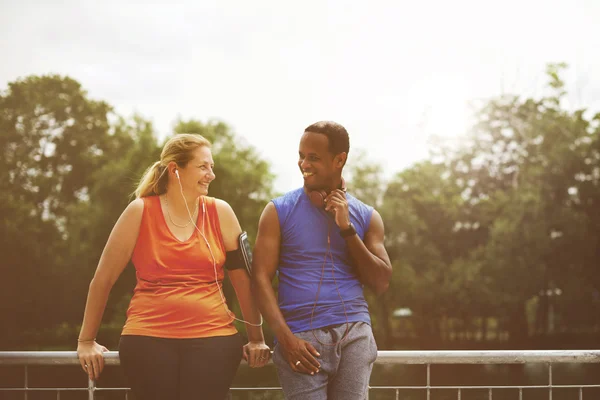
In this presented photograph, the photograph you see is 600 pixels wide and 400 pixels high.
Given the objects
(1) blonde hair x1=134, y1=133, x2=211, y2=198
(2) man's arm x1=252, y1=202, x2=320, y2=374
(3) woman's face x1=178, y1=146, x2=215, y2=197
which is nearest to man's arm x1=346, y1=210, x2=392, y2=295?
(2) man's arm x1=252, y1=202, x2=320, y2=374

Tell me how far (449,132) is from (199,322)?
3302 centimetres

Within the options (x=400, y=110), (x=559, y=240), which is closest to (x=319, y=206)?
(x=559, y=240)

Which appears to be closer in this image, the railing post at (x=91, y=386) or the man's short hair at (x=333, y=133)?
the man's short hair at (x=333, y=133)

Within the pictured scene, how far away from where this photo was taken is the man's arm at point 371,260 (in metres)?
2.70

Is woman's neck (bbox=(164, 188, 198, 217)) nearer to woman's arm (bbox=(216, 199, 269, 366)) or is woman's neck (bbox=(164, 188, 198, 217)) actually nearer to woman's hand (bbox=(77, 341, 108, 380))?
woman's arm (bbox=(216, 199, 269, 366))

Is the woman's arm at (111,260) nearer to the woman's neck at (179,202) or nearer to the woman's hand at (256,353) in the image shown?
the woman's neck at (179,202)

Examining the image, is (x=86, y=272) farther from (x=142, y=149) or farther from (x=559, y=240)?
(x=559, y=240)

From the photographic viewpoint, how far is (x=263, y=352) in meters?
2.96

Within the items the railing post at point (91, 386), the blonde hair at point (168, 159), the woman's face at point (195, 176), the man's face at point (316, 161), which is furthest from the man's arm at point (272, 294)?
the railing post at point (91, 386)

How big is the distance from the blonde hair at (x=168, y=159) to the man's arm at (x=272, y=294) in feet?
1.46

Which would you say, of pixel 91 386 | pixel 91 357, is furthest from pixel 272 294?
pixel 91 386

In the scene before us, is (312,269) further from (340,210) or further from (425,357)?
(425,357)

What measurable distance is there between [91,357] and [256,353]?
2.37 ft

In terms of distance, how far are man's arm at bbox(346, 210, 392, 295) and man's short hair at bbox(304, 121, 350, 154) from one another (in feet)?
1.22
